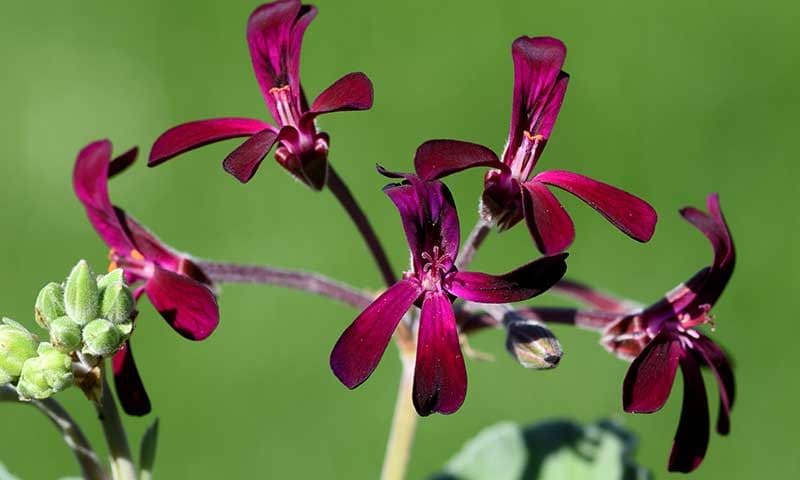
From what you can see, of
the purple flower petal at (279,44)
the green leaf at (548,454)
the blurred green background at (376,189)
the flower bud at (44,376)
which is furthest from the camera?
the blurred green background at (376,189)

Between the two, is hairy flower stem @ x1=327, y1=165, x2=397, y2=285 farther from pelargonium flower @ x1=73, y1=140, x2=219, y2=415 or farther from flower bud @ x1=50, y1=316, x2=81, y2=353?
flower bud @ x1=50, y1=316, x2=81, y2=353

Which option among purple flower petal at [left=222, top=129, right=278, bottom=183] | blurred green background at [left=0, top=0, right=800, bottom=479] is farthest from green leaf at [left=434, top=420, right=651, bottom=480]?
blurred green background at [left=0, top=0, right=800, bottom=479]

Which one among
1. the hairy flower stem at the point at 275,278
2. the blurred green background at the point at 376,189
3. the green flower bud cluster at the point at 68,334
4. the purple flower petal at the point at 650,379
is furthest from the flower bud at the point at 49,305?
the blurred green background at the point at 376,189

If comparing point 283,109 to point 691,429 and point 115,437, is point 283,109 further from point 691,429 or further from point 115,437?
point 691,429

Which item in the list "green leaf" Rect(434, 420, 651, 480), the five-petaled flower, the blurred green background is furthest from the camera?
the blurred green background

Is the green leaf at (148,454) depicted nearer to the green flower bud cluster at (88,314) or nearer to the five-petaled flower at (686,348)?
the green flower bud cluster at (88,314)

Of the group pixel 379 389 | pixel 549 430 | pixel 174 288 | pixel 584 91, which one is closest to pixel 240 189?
pixel 379 389

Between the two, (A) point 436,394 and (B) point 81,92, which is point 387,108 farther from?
(A) point 436,394
